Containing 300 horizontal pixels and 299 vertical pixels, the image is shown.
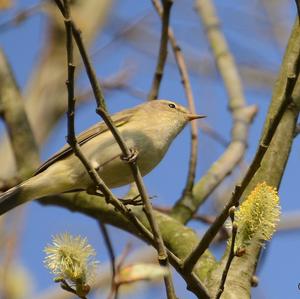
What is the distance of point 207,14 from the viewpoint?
15.6 ft

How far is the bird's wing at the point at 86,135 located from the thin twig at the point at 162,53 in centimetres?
39

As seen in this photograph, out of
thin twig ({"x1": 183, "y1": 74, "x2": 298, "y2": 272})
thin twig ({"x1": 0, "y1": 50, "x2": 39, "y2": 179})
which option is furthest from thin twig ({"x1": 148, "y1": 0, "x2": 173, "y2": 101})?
thin twig ({"x1": 183, "y1": 74, "x2": 298, "y2": 272})

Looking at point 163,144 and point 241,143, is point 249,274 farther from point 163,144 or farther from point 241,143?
point 241,143

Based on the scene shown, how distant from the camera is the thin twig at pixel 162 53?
3504 mm

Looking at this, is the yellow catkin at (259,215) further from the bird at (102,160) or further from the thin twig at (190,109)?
the thin twig at (190,109)

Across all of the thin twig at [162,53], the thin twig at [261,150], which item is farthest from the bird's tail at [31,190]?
the thin twig at [261,150]

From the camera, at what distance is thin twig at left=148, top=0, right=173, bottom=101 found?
350 centimetres

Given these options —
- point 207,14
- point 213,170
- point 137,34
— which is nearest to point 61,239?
point 213,170

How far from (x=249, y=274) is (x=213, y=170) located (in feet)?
4.17

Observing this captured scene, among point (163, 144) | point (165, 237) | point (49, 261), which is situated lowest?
point (49, 261)

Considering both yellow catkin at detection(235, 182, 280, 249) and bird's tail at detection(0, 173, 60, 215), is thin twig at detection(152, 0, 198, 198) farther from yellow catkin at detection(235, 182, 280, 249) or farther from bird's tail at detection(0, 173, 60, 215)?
yellow catkin at detection(235, 182, 280, 249)

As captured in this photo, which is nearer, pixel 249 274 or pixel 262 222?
pixel 262 222

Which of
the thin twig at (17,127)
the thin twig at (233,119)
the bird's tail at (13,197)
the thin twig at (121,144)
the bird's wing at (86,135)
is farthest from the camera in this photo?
the thin twig at (17,127)

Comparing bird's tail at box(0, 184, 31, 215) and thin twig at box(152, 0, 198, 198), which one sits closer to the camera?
bird's tail at box(0, 184, 31, 215)
